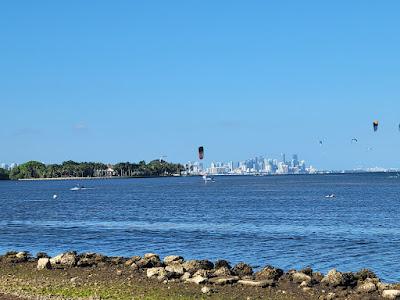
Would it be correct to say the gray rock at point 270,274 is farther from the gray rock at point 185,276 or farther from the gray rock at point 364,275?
the gray rock at point 364,275

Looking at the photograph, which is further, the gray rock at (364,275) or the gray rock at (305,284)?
the gray rock at (364,275)

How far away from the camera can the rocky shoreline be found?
105 feet

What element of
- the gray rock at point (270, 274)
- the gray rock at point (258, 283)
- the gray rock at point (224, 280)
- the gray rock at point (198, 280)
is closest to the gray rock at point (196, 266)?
the gray rock at point (198, 280)

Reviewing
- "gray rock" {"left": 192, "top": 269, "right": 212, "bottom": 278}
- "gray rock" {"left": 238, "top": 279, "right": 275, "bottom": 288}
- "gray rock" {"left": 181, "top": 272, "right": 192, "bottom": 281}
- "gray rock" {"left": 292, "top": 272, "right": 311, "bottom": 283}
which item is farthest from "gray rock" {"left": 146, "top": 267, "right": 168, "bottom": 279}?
"gray rock" {"left": 292, "top": 272, "right": 311, "bottom": 283}

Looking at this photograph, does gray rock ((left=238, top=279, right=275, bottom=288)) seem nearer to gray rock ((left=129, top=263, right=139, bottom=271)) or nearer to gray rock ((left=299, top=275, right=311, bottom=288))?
gray rock ((left=299, top=275, right=311, bottom=288))

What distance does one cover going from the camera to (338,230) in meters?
71.9

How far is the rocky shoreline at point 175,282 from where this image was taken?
1259 inches

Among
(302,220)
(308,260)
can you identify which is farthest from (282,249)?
(302,220)

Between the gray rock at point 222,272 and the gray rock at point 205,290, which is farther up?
the gray rock at point 222,272

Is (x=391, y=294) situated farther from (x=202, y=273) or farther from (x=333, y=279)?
(x=202, y=273)

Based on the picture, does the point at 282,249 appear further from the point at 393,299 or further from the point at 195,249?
the point at 393,299

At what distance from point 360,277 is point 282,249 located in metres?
19.0

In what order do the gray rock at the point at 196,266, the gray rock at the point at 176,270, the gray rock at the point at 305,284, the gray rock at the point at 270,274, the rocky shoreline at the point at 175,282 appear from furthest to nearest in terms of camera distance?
the gray rock at the point at 196,266 < the gray rock at the point at 176,270 < the gray rock at the point at 270,274 < the gray rock at the point at 305,284 < the rocky shoreline at the point at 175,282

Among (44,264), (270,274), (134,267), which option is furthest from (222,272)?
(44,264)
